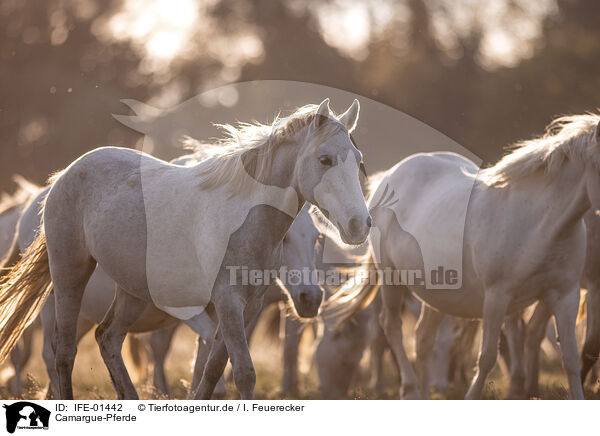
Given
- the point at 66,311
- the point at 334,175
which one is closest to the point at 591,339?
the point at 334,175

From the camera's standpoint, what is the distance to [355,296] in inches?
333

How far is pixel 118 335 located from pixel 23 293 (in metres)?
0.87

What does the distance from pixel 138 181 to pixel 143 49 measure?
39.2 ft

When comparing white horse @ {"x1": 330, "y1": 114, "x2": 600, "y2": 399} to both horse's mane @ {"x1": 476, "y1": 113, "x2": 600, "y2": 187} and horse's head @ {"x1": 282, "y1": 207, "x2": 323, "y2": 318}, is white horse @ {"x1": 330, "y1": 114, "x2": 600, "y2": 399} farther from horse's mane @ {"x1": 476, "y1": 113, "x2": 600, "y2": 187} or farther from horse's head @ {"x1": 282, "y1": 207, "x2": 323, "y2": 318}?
horse's head @ {"x1": 282, "y1": 207, "x2": 323, "y2": 318}

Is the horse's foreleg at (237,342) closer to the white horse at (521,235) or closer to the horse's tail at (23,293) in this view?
the horse's tail at (23,293)

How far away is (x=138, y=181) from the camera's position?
550 cm

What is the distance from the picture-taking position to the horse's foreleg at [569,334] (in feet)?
20.2

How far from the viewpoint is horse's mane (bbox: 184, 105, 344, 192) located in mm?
4812

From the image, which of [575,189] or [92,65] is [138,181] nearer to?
[575,189]

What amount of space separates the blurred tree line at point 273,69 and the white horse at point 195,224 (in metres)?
8.52

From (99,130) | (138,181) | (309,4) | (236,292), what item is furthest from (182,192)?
(309,4)

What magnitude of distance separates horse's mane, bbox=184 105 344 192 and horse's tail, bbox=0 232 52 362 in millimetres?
1677

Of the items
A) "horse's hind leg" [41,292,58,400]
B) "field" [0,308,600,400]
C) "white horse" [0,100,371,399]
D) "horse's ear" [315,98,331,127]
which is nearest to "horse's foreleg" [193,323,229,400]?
"white horse" [0,100,371,399]

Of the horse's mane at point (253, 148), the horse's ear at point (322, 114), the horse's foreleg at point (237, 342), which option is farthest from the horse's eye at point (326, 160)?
the horse's foreleg at point (237, 342)
